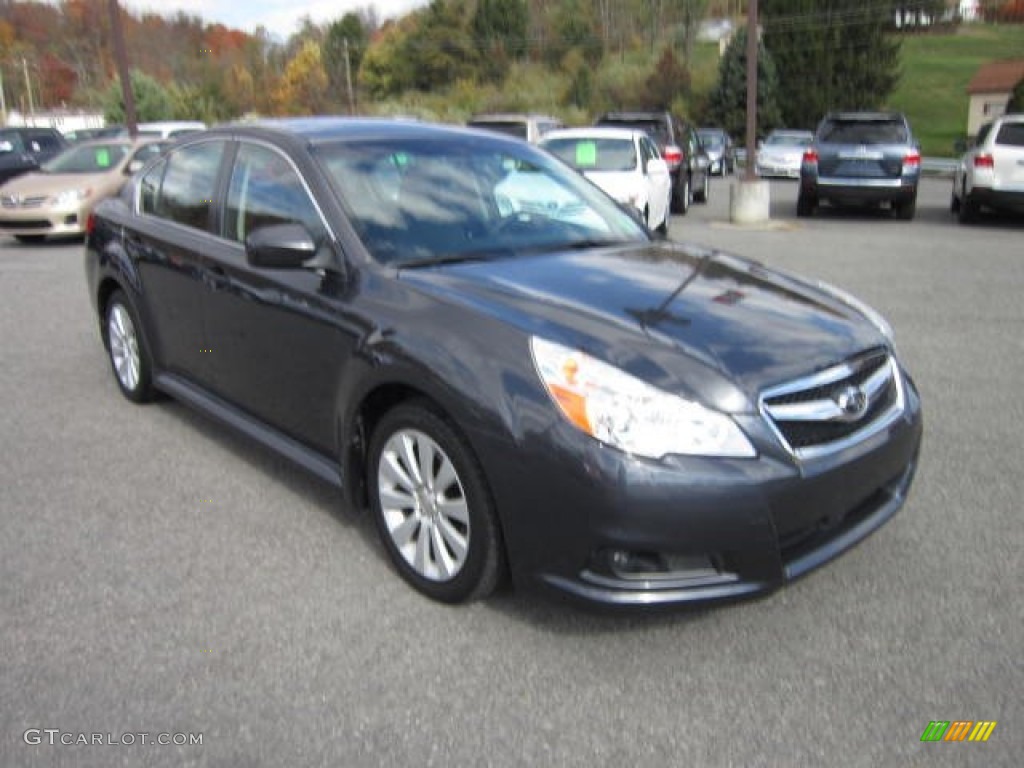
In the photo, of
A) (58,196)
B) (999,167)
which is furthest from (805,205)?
(58,196)

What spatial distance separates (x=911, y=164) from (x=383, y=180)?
44.1 feet

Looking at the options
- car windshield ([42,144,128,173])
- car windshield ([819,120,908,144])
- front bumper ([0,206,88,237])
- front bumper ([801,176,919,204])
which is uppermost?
car windshield ([42,144,128,173])

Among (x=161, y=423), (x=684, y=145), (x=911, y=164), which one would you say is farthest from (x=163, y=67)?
(x=161, y=423)

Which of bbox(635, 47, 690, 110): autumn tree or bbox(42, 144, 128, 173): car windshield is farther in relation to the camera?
bbox(635, 47, 690, 110): autumn tree

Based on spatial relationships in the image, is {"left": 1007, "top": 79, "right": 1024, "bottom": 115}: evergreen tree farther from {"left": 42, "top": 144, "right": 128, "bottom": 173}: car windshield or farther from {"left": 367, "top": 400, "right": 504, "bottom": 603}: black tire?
{"left": 367, "top": 400, "right": 504, "bottom": 603}: black tire

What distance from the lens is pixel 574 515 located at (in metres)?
2.67

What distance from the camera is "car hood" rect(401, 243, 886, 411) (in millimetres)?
2807

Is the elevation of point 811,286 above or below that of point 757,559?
above

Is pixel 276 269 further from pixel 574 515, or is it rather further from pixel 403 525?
pixel 574 515

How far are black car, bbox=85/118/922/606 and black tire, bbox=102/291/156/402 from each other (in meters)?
0.63

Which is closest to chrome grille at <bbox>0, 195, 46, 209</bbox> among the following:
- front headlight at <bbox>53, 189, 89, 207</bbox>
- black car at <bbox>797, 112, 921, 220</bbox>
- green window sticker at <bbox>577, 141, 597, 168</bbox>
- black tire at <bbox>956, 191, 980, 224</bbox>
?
front headlight at <bbox>53, 189, 89, 207</bbox>

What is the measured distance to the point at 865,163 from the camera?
15.1 m

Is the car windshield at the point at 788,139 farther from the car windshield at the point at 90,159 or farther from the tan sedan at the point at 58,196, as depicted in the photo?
the car windshield at the point at 90,159

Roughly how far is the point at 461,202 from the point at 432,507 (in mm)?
1413
